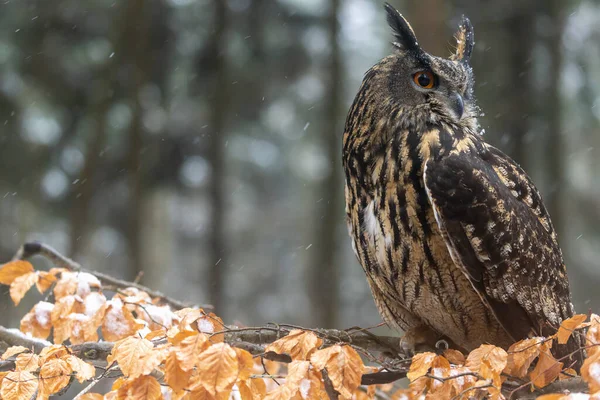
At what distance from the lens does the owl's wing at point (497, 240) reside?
2.49 meters

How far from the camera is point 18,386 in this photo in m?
2.01

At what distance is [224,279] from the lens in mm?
9820

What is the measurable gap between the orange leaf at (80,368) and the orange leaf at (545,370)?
1473mm

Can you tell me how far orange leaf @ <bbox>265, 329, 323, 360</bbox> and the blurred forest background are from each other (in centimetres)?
640

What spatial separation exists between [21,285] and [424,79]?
211 cm

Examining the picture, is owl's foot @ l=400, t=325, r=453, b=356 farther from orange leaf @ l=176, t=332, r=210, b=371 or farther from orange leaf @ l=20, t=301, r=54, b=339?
orange leaf @ l=20, t=301, r=54, b=339

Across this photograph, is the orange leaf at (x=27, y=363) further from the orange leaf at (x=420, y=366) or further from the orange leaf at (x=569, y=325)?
the orange leaf at (x=569, y=325)

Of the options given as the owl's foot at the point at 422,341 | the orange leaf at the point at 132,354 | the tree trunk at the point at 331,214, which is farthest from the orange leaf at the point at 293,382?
the tree trunk at the point at 331,214

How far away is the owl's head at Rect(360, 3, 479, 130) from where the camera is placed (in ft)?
9.22

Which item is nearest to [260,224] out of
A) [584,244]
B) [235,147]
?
[235,147]

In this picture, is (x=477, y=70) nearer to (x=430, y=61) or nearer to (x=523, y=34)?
(x=523, y=34)

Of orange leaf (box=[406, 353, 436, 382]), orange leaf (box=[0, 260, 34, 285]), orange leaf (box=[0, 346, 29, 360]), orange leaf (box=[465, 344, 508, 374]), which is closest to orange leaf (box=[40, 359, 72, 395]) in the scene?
orange leaf (box=[0, 346, 29, 360])

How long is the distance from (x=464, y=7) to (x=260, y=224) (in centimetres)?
1021

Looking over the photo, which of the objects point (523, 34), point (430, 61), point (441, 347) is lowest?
point (441, 347)
